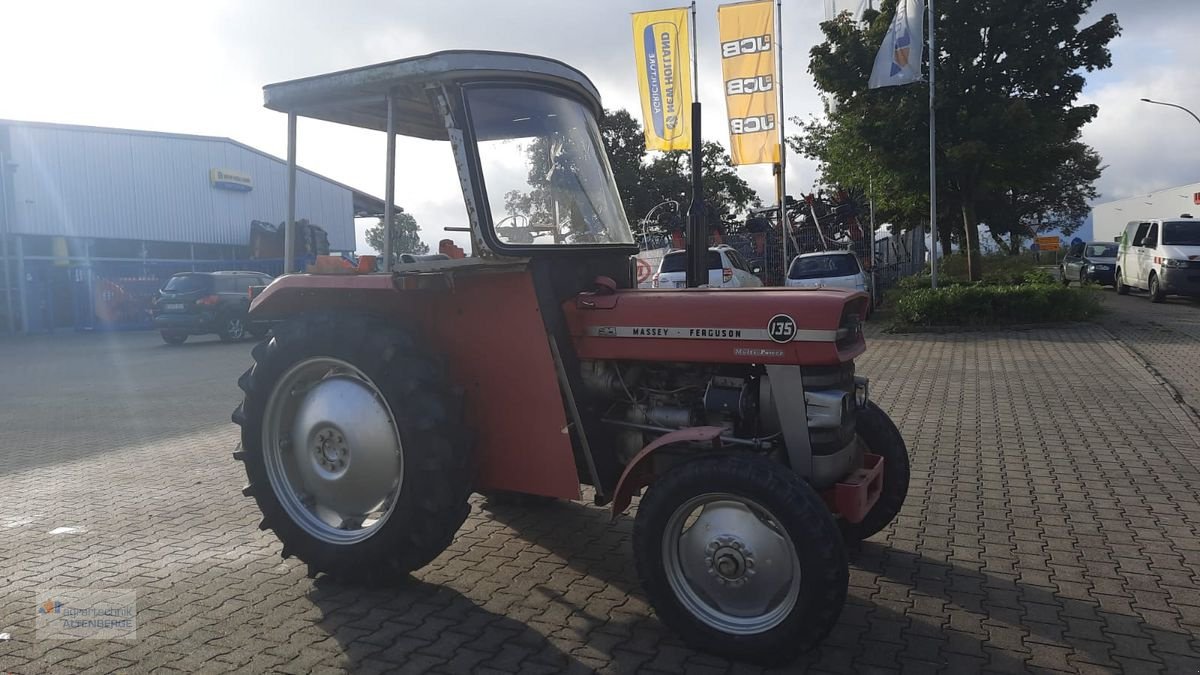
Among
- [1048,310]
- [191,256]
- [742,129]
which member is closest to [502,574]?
[1048,310]

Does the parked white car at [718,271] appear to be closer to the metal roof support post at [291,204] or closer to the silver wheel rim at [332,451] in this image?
the metal roof support post at [291,204]

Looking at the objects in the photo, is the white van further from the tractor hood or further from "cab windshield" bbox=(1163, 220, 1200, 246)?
the tractor hood

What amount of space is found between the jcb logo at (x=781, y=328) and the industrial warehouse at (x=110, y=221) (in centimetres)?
2074

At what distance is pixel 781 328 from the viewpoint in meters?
3.42

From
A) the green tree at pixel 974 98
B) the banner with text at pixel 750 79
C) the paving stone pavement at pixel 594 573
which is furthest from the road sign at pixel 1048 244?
the paving stone pavement at pixel 594 573

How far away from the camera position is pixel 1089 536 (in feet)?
15.3

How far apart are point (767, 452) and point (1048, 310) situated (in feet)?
45.6

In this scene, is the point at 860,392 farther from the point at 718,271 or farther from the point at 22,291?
the point at 22,291

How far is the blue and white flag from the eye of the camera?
15.9 m

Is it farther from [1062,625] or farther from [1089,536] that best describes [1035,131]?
[1062,625]

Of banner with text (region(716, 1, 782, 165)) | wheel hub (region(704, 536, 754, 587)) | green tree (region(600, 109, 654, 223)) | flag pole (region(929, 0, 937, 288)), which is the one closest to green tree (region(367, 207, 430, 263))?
wheel hub (region(704, 536, 754, 587))

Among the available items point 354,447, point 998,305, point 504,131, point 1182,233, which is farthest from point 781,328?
point 1182,233

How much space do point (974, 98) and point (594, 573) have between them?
54.0ft

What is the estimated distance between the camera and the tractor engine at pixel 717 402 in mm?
3533
